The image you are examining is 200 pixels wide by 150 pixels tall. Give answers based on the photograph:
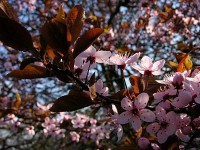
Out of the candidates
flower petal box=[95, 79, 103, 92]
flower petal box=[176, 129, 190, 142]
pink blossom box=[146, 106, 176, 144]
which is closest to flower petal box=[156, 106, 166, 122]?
pink blossom box=[146, 106, 176, 144]

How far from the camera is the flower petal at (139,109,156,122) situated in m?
1.04

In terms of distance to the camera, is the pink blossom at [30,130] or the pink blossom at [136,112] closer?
the pink blossom at [136,112]

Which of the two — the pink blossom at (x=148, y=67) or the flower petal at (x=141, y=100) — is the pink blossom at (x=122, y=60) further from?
the flower petal at (x=141, y=100)

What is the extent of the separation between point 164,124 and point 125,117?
0.45 ft

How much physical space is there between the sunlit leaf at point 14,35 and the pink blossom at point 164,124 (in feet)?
1.54

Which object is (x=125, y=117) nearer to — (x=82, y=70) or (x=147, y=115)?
(x=147, y=115)

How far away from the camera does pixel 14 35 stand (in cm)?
92

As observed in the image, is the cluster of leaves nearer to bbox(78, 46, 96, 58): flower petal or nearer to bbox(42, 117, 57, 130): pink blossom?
bbox(78, 46, 96, 58): flower petal

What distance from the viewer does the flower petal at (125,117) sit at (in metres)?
1.08

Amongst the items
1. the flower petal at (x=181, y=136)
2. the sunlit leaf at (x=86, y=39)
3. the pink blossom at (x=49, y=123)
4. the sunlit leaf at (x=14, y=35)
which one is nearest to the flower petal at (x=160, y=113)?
the flower petal at (x=181, y=136)

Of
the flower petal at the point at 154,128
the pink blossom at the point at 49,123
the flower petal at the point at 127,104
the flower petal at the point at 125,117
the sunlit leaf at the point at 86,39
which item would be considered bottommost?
the pink blossom at the point at 49,123

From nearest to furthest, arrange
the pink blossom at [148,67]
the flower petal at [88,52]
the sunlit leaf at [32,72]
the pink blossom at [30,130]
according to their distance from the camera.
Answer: the sunlit leaf at [32,72]
the flower petal at [88,52]
the pink blossom at [148,67]
the pink blossom at [30,130]

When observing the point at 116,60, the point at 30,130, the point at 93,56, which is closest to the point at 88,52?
the point at 93,56

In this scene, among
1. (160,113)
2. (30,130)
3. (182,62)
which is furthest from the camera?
(30,130)
